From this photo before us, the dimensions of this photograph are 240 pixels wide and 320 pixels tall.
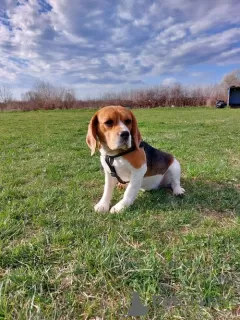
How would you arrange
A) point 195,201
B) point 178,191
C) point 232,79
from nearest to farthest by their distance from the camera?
point 195,201, point 178,191, point 232,79

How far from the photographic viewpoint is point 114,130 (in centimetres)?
262

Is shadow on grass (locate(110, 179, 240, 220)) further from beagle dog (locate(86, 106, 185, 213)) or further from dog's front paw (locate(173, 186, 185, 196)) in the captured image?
beagle dog (locate(86, 106, 185, 213))

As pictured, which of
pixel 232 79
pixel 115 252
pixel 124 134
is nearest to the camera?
pixel 115 252

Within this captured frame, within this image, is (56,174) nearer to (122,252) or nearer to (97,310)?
(122,252)

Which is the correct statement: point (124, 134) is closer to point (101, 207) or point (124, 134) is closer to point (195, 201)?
point (101, 207)

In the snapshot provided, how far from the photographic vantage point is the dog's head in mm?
2594

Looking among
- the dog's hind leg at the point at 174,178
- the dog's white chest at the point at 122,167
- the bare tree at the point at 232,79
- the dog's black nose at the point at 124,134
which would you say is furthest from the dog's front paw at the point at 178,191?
the bare tree at the point at 232,79

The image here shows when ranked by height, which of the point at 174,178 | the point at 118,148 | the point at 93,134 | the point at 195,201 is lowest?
the point at 195,201

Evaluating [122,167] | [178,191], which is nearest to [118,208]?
[122,167]

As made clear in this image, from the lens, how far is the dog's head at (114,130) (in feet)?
8.51

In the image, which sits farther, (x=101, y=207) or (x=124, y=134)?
(x=101, y=207)

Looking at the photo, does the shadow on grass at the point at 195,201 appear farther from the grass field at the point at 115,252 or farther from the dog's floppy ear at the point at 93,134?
the dog's floppy ear at the point at 93,134

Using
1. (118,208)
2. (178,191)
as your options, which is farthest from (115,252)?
(178,191)

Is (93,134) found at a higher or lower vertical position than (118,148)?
higher
